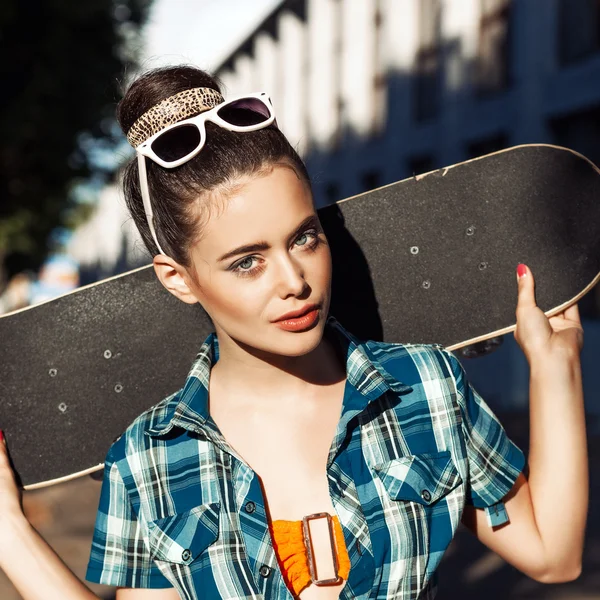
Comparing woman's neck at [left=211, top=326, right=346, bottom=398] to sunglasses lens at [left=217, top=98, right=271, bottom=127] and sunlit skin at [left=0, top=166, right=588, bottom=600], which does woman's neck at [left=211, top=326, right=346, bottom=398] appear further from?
sunglasses lens at [left=217, top=98, right=271, bottom=127]

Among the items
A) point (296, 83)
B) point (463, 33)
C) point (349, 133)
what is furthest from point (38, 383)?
point (296, 83)

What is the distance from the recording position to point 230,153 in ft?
6.27

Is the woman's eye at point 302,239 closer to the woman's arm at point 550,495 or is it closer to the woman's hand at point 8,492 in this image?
the woman's arm at point 550,495

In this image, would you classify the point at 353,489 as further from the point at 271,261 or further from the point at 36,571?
the point at 36,571

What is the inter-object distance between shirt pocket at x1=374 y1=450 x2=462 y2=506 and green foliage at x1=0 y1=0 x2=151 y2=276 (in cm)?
1388

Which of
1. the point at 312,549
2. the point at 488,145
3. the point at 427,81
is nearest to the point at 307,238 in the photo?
the point at 312,549

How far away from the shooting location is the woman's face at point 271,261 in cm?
184

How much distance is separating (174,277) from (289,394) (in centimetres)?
39

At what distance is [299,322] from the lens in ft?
6.14

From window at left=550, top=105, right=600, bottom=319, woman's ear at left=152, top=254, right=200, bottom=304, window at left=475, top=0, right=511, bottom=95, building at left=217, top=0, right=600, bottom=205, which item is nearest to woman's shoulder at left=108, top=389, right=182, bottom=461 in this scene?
woman's ear at left=152, top=254, right=200, bottom=304

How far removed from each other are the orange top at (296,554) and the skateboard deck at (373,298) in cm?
84

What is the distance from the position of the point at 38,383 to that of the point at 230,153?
1.35m

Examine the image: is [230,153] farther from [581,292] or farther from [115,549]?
[581,292]

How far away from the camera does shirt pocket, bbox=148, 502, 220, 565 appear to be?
6.27 ft
